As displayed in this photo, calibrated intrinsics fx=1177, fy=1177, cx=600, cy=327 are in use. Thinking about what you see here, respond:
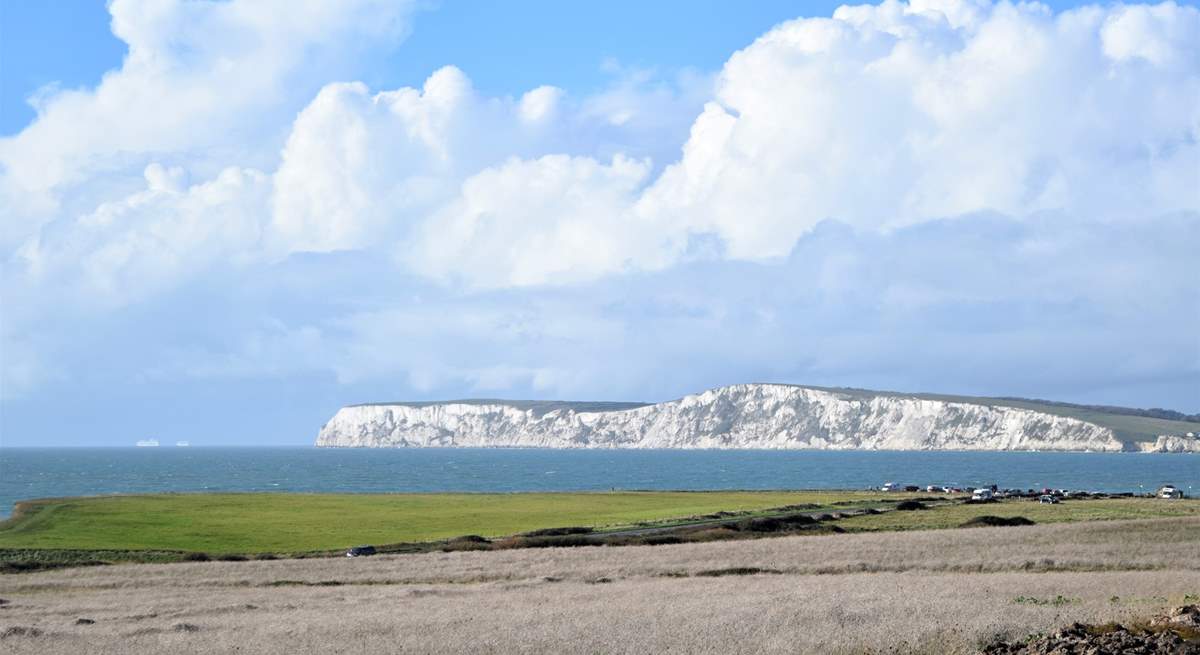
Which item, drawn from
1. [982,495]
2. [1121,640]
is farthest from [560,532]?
[982,495]

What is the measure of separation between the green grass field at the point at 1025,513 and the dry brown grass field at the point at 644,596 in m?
12.2

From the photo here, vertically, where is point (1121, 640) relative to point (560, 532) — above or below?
above

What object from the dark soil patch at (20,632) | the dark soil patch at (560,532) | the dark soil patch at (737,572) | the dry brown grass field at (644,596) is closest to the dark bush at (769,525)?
the dark soil patch at (560,532)

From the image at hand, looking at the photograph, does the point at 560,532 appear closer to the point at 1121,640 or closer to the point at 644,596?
the point at 644,596

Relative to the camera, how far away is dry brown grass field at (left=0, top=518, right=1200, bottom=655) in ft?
82.2

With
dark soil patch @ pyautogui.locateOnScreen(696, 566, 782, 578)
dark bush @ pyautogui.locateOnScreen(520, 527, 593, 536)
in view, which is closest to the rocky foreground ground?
dark soil patch @ pyautogui.locateOnScreen(696, 566, 782, 578)

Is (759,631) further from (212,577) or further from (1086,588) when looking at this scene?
(212,577)

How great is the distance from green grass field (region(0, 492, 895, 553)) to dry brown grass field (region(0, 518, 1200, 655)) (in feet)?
55.5

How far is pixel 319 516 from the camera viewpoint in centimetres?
8312

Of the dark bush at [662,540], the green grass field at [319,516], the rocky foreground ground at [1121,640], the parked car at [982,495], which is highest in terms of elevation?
the rocky foreground ground at [1121,640]

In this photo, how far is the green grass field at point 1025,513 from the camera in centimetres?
6381

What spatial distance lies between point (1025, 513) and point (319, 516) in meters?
47.3

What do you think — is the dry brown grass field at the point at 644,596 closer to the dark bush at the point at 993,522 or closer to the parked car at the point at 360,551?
the parked car at the point at 360,551

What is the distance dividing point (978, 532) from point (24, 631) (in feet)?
120
